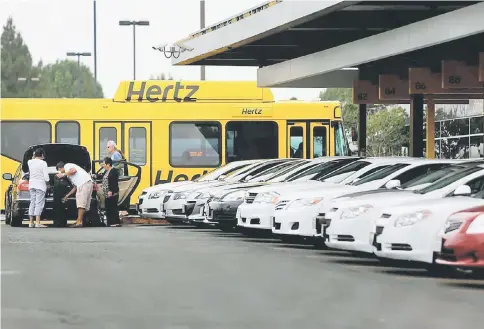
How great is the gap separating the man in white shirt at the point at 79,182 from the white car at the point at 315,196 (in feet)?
24.7

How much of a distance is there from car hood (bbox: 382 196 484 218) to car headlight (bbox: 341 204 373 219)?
0.80 meters

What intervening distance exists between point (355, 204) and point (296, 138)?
56.6 ft

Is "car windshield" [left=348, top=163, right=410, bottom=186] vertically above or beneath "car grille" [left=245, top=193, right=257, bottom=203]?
above

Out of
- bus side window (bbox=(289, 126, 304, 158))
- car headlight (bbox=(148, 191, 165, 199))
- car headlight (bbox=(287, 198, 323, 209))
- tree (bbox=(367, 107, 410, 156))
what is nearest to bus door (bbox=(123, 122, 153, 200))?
bus side window (bbox=(289, 126, 304, 158))

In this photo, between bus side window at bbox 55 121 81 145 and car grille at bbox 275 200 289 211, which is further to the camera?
bus side window at bbox 55 121 81 145

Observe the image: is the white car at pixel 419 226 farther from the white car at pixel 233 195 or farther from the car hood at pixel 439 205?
the white car at pixel 233 195

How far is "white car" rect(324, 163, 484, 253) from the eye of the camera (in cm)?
1523

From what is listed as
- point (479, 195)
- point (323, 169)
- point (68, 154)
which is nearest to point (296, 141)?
point (68, 154)

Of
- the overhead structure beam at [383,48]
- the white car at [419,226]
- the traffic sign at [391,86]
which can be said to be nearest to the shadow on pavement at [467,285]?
the white car at [419,226]

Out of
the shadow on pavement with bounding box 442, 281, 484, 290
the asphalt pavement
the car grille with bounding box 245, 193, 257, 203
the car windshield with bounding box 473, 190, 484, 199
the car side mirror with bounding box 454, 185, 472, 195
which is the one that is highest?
the car side mirror with bounding box 454, 185, 472, 195

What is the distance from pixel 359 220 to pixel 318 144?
1720 cm

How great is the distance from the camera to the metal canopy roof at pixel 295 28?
91.2ft

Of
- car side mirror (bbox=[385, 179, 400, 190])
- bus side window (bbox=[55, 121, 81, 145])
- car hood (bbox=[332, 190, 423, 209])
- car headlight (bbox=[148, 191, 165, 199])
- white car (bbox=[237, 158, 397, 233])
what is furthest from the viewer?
bus side window (bbox=[55, 121, 81, 145])

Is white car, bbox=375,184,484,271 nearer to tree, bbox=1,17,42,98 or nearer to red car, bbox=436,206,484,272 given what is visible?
red car, bbox=436,206,484,272
